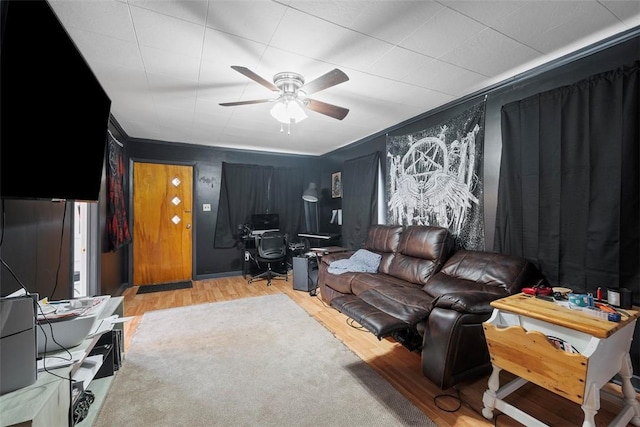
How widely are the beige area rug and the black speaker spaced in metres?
1.14

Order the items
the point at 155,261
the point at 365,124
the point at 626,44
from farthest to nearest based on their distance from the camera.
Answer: the point at 155,261 < the point at 365,124 < the point at 626,44

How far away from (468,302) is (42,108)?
2423mm

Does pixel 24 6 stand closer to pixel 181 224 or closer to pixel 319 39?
pixel 319 39

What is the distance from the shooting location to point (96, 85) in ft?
4.91

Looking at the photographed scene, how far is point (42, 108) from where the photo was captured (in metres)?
1.07

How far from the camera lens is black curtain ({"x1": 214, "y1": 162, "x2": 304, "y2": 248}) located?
195 inches

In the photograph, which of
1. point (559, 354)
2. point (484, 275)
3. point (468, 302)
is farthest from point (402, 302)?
point (559, 354)

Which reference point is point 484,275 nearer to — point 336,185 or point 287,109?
point 287,109

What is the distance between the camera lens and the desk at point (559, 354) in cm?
128

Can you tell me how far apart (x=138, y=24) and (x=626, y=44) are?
10.3 feet

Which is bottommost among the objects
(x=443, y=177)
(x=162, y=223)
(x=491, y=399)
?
(x=491, y=399)

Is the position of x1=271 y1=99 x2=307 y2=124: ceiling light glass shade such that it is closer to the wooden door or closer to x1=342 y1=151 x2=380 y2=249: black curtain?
x1=342 y1=151 x2=380 y2=249: black curtain

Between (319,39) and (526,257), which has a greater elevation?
(319,39)

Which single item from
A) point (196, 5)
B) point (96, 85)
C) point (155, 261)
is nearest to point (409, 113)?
point (196, 5)
